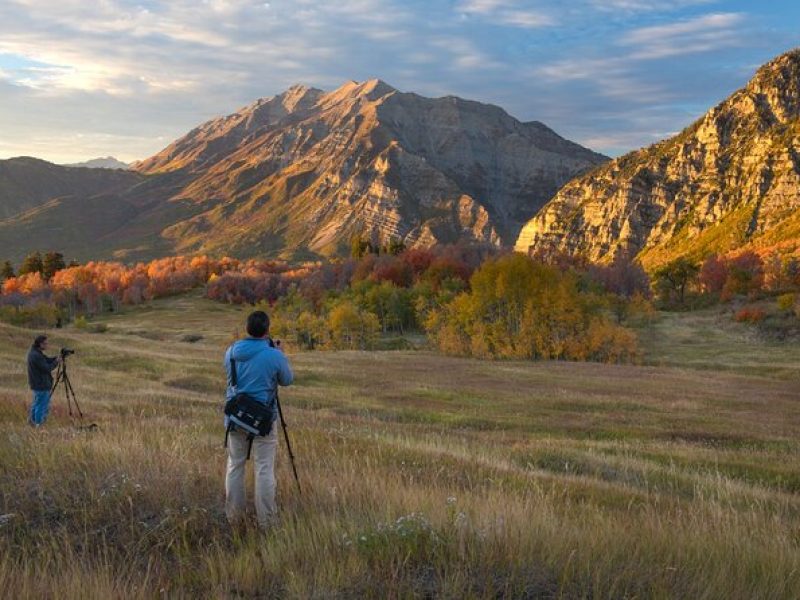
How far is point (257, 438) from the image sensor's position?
292 inches

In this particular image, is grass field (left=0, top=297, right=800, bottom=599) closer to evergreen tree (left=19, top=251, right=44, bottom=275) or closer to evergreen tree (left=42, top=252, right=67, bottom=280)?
evergreen tree (left=42, top=252, right=67, bottom=280)

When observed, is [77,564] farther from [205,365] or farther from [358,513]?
[205,365]

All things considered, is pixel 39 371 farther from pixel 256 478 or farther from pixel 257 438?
pixel 256 478

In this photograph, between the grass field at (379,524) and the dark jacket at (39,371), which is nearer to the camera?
the grass field at (379,524)

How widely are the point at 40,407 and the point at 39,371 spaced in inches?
39.0

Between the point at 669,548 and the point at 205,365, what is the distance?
1761 inches

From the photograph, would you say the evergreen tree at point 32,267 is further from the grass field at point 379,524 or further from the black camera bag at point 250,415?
the black camera bag at point 250,415

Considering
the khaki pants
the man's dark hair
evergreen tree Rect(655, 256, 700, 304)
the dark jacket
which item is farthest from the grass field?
evergreen tree Rect(655, 256, 700, 304)

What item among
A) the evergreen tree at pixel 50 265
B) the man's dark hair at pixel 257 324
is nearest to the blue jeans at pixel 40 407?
the man's dark hair at pixel 257 324

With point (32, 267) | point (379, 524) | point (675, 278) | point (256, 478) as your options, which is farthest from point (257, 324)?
point (32, 267)

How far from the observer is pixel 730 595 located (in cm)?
518

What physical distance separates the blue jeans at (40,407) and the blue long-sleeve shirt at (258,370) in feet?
32.8

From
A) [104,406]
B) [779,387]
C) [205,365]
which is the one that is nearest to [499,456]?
[104,406]

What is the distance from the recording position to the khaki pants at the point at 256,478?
7090 mm
